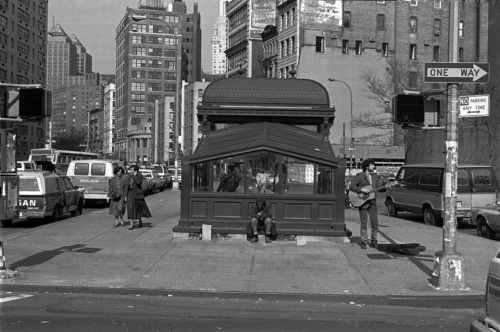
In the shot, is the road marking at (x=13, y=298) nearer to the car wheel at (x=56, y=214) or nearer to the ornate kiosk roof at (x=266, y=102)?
the ornate kiosk roof at (x=266, y=102)

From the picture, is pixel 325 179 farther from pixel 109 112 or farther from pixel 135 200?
pixel 109 112

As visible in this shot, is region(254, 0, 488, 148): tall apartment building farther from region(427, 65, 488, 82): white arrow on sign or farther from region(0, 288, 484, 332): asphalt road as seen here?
region(0, 288, 484, 332): asphalt road

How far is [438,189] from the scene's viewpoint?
1909 centimetres

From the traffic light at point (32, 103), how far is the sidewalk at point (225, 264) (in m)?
2.76

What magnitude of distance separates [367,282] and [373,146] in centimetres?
6148

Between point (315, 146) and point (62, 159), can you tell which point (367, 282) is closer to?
point (315, 146)

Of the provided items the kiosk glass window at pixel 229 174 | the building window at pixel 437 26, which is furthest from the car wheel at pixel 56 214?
the building window at pixel 437 26

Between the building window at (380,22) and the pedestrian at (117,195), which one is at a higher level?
the building window at (380,22)

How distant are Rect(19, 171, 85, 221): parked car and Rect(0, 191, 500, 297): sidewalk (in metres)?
1.73

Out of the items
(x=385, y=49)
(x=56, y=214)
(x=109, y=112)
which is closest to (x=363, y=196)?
(x=56, y=214)

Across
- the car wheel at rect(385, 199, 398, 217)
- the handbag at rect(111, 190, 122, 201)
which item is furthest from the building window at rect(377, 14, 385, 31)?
the handbag at rect(111, 190, 122, 201)

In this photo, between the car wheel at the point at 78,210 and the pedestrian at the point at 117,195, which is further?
the car wheel at the point at 78,210

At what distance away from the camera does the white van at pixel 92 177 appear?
25.5m

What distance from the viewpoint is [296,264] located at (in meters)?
11.0
